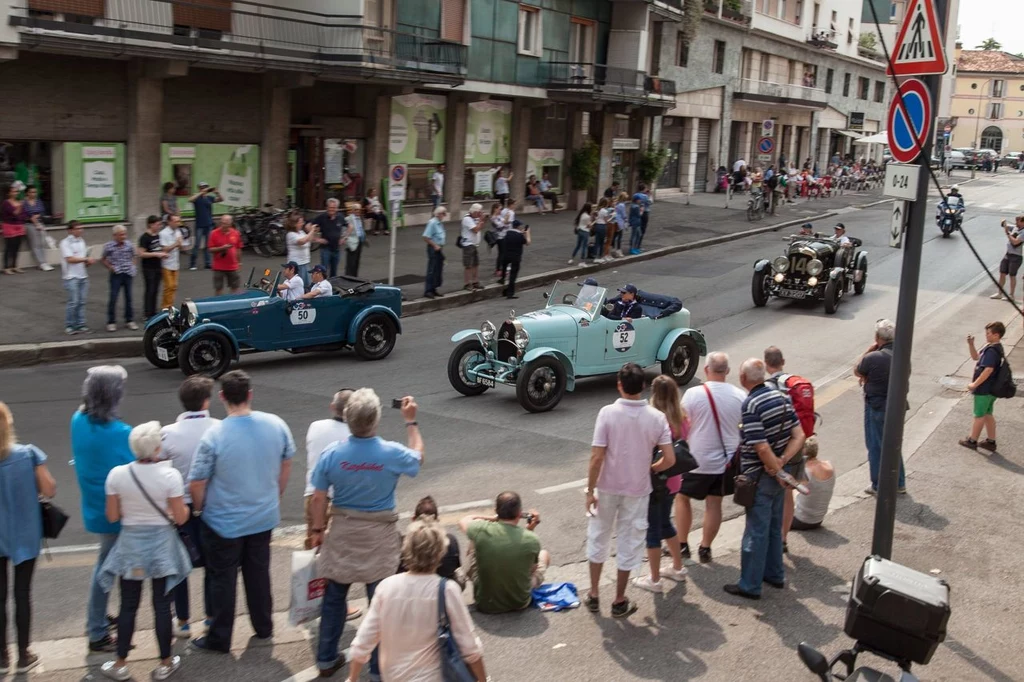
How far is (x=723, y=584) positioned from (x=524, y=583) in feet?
5.33

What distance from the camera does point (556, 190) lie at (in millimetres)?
35594

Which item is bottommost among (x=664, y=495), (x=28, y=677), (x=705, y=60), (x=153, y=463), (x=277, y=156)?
(x=28, y=677)

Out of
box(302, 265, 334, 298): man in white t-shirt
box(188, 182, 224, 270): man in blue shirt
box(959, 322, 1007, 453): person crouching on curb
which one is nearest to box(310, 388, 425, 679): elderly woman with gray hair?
box(959, 322, 1007, 453): person crouching on curb

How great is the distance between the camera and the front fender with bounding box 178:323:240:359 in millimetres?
13312

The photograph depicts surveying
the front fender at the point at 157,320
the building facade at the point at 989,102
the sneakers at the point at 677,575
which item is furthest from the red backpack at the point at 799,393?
the building facade at the point at 989,102

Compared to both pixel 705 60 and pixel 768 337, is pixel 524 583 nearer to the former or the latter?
pixel 768 337

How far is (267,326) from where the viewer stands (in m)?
14.2

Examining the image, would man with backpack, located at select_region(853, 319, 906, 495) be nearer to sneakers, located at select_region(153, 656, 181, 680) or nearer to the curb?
sneakers, located at select_region(153, 656, 181, 680)

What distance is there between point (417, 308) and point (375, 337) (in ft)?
13.2

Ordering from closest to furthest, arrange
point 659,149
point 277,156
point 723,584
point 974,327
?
point 723,584 < point 974,327 < point 277,156 < point 659,149

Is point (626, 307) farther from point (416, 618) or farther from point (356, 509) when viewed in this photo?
point (416, 618)

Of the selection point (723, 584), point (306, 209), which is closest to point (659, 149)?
point (306, 209)

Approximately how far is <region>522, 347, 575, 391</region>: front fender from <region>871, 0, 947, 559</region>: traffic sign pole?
573cm

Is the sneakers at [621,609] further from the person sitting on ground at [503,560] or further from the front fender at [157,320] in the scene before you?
the front fender at [157,320]
